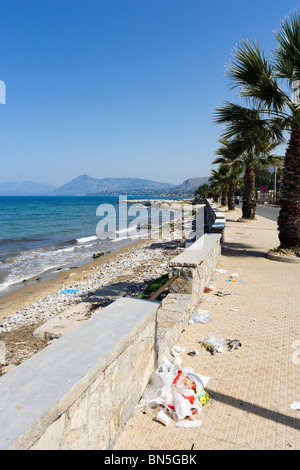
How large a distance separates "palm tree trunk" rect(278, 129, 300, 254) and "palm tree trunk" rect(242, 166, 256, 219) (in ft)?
33.1

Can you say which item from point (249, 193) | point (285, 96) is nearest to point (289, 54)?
point (285, 96)

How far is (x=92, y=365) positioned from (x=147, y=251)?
1485 centimetres

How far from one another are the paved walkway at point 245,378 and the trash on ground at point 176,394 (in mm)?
72

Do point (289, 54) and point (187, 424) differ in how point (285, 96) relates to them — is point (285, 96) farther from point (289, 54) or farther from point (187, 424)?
point (187, 424)

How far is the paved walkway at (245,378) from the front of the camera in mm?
2359

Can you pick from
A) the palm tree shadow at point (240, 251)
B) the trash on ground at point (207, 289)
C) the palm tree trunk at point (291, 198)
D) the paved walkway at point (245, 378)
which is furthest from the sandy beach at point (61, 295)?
the palm tree trunk at point (291, 198)

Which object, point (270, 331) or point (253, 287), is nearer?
point (270, 331)

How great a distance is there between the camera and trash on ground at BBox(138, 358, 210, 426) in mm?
2619

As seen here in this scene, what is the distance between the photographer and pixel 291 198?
340 inches

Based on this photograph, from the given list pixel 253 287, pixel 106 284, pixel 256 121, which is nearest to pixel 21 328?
pixel 106 284

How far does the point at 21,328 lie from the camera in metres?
7.30

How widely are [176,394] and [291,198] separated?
740 centimetres

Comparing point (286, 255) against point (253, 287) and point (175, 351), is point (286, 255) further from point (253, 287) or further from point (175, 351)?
point (175, 351)

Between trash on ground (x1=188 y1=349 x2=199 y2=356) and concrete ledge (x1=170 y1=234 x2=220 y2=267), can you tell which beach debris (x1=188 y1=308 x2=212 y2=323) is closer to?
concrete ledge (x1=170 y1=234 x2=220 y2=267)
